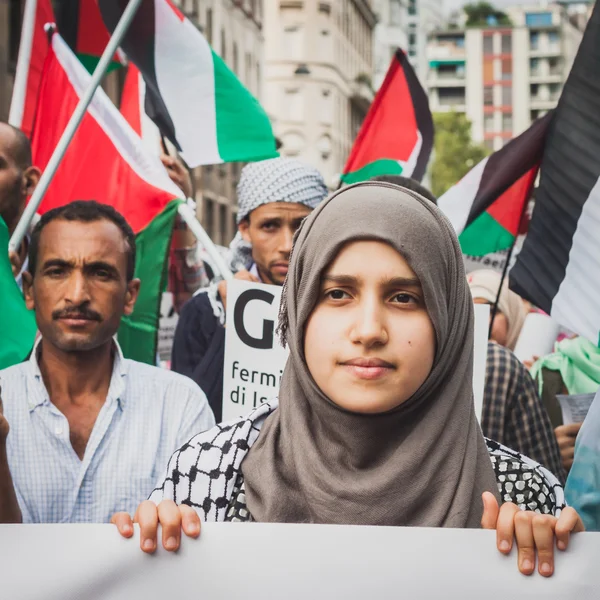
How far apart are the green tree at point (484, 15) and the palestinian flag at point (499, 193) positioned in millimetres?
135466

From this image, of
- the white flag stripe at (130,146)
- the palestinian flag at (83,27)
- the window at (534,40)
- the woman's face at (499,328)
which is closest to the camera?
the white flag stripe at (130,146)

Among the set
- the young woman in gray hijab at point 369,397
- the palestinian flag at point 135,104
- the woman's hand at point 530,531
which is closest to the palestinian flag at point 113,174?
the palestinian flag at point 135,104

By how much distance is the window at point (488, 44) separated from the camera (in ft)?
462

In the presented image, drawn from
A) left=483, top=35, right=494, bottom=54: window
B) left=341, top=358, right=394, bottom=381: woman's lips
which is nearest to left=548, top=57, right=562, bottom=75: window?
left=483, top=35, right=494, bottom=54: window

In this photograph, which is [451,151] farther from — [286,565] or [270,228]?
[286,565]

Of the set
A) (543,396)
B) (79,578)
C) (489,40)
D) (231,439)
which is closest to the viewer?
(79,578)

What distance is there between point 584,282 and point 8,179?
2.06m

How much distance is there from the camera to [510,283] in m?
4.36

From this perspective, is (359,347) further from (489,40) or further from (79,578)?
(489,40)

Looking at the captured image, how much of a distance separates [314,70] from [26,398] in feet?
234

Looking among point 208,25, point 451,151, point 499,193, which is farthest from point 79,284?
point 451,151

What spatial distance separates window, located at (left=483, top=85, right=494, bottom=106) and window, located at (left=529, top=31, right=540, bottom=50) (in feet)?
22.9

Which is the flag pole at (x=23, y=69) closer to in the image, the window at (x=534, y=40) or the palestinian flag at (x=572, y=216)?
the palestinian flag at (x=572, y=216)

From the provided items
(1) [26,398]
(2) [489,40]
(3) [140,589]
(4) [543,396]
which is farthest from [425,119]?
(2) [489,40]
